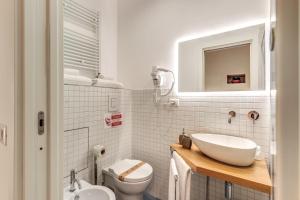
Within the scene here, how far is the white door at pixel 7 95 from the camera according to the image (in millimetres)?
516

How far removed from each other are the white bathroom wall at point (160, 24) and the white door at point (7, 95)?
1.57 meters

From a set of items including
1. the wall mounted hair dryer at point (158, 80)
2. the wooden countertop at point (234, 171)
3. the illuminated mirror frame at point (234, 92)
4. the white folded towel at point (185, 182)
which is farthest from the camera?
the wall mounted hair dryer at point (158, 80)

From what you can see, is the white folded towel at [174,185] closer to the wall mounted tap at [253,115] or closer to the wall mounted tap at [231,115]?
the wall mounted tap at [231,115]

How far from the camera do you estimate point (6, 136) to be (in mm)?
554

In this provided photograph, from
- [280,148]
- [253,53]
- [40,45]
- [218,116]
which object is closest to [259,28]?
[253,53]

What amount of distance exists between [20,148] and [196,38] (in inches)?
67.1

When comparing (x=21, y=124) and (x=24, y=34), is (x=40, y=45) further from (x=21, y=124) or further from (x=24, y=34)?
(x=21, y=124)

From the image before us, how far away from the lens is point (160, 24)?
2037 millimetres

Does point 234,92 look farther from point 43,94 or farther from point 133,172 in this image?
point 43,94

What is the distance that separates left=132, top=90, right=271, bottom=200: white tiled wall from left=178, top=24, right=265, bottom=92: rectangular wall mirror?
0.13 m

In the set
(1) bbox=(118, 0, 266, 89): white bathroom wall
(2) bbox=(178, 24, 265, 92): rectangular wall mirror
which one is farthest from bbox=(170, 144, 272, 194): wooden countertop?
(1) bbox=(118, 0, 266, 89): white bathroom wall

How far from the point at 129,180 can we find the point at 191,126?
0.81 meters

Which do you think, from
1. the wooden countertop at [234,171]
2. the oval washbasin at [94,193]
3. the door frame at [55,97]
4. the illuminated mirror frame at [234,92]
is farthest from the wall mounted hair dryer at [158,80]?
the door frame at [55,97]

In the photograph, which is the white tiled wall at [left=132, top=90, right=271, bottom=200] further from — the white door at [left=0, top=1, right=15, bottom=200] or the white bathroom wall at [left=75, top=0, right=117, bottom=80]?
the white door at [left=0, top=1, right=15, bottom=200]
